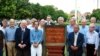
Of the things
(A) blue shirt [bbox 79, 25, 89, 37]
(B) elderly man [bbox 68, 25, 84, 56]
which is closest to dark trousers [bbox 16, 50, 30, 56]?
(B) elderly man [bbox 68, 25, 84, 56]

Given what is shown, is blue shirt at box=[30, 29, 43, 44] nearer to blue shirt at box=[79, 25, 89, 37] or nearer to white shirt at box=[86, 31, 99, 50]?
blue shirt at box=[79, 25, 89, 37]

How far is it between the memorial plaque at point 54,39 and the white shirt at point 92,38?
4.06 ft

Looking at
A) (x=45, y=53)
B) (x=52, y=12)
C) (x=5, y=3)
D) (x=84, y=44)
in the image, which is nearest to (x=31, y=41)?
(x=45, y=53)

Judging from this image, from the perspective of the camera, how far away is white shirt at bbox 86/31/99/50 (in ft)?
50.9

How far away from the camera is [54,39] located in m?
14.8

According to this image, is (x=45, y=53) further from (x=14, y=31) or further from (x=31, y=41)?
(x=14, y=31)

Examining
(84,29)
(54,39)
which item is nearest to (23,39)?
(54,39)

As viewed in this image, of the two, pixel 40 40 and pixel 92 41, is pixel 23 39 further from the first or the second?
pixel 92 41

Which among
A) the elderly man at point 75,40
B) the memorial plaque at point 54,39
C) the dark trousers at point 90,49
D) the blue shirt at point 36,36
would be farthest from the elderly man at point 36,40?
the dark trousers at point 90,49

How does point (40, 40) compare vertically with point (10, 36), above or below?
below

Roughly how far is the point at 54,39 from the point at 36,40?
0.89m

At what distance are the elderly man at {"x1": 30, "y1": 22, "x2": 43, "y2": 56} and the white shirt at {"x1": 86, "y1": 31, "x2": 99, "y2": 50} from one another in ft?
5.65

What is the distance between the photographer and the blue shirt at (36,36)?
15359 millimetres

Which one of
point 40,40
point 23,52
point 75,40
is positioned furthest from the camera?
point 23,52
